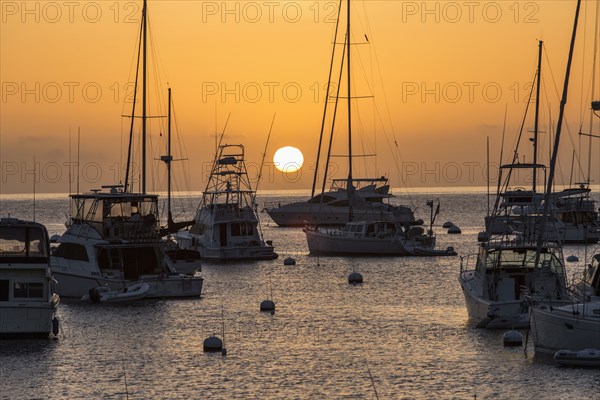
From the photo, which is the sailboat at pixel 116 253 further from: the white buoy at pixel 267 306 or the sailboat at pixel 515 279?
the sailboat at pixel 515 279

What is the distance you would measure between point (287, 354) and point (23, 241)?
34.5ft

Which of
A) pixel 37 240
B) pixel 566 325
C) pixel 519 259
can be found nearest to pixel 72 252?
pixel 37 240

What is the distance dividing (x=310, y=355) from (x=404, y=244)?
49.5m

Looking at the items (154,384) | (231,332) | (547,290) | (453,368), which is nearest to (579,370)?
(453,368)

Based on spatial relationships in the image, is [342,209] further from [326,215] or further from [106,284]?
[106,284]

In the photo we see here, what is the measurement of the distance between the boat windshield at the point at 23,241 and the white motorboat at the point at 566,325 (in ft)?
58.4

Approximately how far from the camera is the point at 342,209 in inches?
5960

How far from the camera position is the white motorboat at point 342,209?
461 ft

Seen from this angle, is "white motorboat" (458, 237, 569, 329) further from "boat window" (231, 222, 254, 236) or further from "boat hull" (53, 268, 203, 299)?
"boat window" (231, 222, 254, 236)

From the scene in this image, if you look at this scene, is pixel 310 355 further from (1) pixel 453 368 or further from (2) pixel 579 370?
(2) pixel 579 370

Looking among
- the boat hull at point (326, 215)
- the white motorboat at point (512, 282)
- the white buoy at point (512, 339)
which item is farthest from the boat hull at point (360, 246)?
the white buoy at point (512, 339)

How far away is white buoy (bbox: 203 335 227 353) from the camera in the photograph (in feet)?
146

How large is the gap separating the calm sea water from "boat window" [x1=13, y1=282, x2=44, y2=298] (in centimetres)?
180

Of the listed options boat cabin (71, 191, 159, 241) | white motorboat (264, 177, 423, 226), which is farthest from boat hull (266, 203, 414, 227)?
boat cabin (71, 191, 159, 241)
